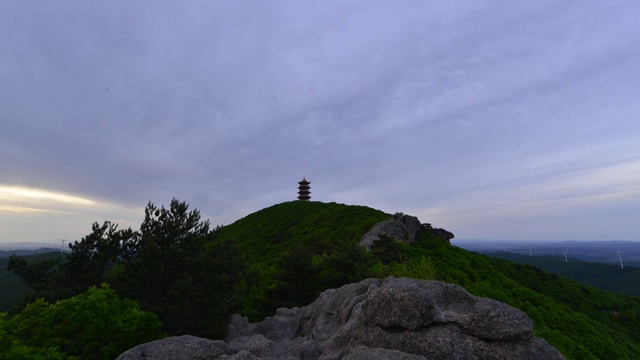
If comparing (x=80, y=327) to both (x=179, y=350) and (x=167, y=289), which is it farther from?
(x=179, y=350)

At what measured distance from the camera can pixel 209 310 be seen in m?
19.6

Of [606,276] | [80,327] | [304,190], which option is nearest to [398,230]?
[80,327]

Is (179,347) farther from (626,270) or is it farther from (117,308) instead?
(626,270)

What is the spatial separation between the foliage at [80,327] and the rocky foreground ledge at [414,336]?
4484mm

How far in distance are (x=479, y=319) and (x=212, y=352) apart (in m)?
9.14

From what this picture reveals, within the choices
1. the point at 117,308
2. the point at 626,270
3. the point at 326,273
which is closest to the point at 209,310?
the point at 117,308

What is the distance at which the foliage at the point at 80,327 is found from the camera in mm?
14164

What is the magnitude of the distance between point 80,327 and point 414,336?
47.1ft

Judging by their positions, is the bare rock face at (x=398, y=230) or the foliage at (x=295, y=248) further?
the bare rock face at (x=398, y=230)

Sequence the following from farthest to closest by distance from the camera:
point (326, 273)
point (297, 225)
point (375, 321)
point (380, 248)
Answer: point (297, 225) < point (380, 248) < point (326, 273) < point (375, 321)

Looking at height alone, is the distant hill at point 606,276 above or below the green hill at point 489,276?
below

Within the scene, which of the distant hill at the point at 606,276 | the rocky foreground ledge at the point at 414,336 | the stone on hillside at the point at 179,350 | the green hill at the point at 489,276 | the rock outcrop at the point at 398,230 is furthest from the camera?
the distant hill at the point at 606,276

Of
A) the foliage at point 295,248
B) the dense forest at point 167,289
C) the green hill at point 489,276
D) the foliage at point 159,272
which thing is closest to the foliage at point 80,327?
the dense forest at point 167,289

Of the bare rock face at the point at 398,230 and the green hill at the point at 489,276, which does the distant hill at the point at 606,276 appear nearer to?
the green hill at the point at 489,276
